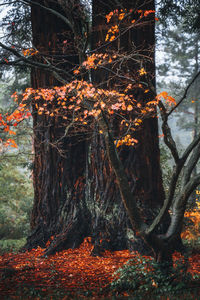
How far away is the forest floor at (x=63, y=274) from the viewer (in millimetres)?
4188

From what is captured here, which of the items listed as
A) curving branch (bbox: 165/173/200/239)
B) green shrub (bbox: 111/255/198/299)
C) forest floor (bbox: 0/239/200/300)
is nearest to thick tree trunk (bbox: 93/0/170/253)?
forest floor (bbox: 0/239/200/300)

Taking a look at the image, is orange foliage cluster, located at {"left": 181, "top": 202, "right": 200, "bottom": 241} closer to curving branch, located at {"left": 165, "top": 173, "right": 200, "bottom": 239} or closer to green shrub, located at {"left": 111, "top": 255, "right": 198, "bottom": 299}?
green shrub, located at {"left": 111, "top": 255, "right": 198, "bottom": 299}

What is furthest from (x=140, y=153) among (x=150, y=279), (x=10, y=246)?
(x=10, y=246)

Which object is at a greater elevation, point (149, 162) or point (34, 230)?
point (149, 162)

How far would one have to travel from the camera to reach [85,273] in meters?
4.97

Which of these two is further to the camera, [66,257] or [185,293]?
[66,257]

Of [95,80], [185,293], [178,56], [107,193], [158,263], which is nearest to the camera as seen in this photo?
[185,293]

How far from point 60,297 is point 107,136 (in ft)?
7.77

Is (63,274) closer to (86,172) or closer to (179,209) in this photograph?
(179,209)

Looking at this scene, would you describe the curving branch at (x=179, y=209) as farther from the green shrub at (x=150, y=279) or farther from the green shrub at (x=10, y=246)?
the green shrub at (x=10, y=246)

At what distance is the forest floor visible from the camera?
4.19m

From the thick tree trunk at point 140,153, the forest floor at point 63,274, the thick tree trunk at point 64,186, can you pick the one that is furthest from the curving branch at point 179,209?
the thick tree trunk at point 64,186

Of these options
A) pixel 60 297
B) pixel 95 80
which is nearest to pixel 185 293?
pixel 60 297

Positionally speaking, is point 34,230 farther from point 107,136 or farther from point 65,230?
point 107,136
